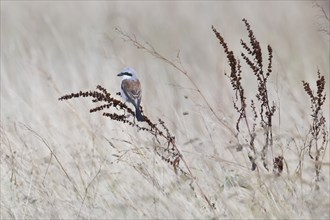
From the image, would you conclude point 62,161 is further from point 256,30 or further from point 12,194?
point 256,30

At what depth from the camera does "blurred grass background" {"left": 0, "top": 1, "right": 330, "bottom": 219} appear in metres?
4.55

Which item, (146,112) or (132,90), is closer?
(132,90)

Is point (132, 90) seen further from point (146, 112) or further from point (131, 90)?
point (146, 112)

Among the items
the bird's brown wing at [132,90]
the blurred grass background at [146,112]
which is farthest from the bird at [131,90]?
the blurred grass background at [146,112]

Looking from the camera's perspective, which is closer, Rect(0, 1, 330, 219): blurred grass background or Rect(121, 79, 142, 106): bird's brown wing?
Rect(0, 1, 330, 219): blurred grass background

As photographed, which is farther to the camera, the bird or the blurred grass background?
the bird

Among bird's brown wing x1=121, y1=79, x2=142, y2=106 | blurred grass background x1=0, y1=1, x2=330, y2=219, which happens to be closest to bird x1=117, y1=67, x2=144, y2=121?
bird's brown wing x1=121, y1=79, x2=142, y2=106

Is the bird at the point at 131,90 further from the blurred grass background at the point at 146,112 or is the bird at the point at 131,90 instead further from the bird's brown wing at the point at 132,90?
the blurred grass background at the point at 146,112

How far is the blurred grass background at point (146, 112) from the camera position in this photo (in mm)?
4555

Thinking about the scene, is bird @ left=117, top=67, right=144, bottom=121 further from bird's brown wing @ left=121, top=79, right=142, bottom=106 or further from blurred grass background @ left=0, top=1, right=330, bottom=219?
blurred grass background @ left=0, top=1, right=330, bottom=219

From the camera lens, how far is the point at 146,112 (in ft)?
21.0

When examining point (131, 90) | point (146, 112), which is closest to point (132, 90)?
point (131, 90)

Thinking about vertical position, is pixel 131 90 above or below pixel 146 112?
below

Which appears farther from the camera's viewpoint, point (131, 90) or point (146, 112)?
point (146, 112)
